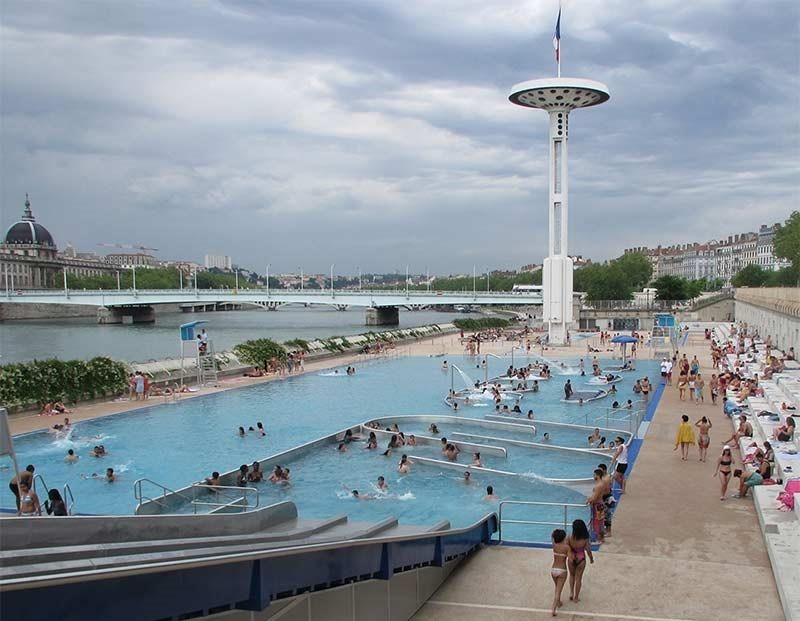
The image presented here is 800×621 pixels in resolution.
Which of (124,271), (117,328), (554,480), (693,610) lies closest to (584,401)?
(554,480)

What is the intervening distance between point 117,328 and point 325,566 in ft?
295

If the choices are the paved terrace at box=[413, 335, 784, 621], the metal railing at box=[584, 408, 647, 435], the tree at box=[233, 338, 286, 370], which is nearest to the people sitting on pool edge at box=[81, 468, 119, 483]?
the paved terrace at box=[413, 335, 784, 621]

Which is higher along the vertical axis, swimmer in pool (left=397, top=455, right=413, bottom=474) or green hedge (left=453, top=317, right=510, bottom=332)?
green hedge (left=453, top=317, right=510, bottom=332)

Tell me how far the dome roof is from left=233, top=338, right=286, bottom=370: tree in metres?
139

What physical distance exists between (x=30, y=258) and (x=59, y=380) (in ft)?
447

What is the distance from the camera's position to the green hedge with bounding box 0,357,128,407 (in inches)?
876

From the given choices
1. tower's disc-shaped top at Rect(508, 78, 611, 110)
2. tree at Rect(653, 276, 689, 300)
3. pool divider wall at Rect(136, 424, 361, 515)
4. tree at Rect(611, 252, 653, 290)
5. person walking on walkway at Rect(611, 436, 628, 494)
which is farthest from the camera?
tree at Rect(611, 252, 653, 290)

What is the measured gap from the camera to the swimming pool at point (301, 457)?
14.7 metres

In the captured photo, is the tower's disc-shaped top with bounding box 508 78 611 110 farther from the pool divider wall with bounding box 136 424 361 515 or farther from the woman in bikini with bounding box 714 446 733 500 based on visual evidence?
the woman in bikini with bounding box 714 446 733 500

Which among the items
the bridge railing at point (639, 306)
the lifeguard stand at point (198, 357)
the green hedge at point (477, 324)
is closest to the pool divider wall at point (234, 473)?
the lifeguard stand at point (198, 357)

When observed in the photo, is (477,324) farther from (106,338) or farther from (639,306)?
(106,338)

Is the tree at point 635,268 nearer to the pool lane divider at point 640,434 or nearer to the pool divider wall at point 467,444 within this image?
the pool lane divider at point 640,434

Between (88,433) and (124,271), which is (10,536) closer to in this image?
(88,433)

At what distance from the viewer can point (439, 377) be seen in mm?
33938
